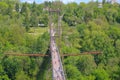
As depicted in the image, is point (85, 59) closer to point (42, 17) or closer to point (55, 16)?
point (55, 16)

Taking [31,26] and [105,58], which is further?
[31,26]

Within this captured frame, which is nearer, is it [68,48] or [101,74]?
[101,74]

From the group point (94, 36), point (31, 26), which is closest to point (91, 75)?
point (94, 36)

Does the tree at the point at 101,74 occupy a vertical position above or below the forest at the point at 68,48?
below

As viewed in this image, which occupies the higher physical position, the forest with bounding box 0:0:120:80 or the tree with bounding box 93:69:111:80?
the forest with bounding box 0:0:120:80

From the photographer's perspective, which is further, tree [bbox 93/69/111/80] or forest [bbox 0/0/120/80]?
forest [bbox 0/0/120/80]

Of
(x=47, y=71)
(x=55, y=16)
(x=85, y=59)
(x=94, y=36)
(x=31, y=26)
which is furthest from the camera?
(x=31, y=26)

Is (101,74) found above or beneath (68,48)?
beneath

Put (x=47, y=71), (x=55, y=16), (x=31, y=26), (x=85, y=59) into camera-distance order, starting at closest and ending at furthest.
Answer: (x=47, y=71) < (x=85, y=59) < (x=55, y=16) < (x=31, y=26)

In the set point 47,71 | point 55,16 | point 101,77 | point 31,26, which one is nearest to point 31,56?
point 47,71

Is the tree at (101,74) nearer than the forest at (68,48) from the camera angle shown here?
Yes
